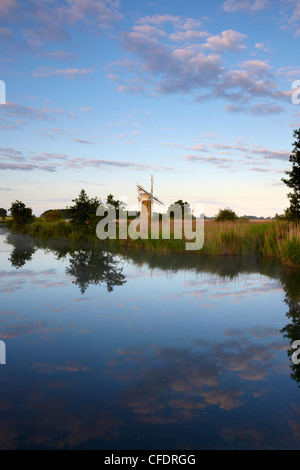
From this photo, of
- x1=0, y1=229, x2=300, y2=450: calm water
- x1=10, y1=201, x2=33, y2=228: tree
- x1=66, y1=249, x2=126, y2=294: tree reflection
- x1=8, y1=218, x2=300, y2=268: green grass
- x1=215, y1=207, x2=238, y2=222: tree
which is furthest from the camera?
x1=10, y1=201, x2=33, y2=228: tree

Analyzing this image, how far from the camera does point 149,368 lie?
4457mm

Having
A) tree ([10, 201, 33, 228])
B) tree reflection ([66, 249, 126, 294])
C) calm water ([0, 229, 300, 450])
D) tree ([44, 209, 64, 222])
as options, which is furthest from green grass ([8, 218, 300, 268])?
tree ([44, 209, 64, 222])

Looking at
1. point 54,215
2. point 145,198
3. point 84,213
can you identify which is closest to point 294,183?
point 84,213

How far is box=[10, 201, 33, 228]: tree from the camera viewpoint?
3829cm

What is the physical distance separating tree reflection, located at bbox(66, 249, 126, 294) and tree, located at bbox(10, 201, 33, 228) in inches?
979

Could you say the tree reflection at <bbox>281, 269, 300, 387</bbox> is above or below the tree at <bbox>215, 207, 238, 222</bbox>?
below

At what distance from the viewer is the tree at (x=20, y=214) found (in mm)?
38294

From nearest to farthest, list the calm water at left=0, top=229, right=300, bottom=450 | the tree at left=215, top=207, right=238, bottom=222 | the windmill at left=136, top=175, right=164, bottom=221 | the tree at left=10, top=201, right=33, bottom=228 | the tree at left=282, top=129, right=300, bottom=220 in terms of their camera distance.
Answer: the calm water at left=0, top=229, right=300, bottom=450, the tree at left=282, top=129, right=300, bottom=220, the tree at left=215, top=207, right=238, bottom=222, the tree at left=10, top=201, right=33, bottom=228, the windmill at left=136, top=175, right=164, bottom=221

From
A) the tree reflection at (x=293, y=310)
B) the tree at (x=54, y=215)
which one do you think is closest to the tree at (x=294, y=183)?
the tree reflection at (x=293, y=310)

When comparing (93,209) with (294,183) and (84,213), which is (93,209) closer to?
(84,213)

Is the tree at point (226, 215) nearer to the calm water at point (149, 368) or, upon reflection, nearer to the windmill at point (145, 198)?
the windmill at point (145, 198)

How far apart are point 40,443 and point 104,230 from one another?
2444 cm

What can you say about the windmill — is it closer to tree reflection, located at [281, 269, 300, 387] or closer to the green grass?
the green grass

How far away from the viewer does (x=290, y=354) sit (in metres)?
4.95
